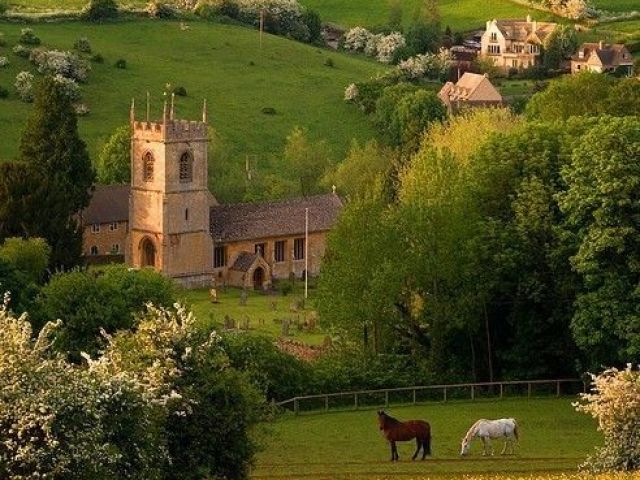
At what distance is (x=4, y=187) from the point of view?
103750 millimetres

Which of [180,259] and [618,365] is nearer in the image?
[618,365]

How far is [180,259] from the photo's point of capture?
370 feet

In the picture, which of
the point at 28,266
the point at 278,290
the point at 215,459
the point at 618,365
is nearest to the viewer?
the point at 215,459

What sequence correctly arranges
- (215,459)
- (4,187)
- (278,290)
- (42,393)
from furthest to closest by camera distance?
(278,290)
(4,187)
(215,459)
(42,393)

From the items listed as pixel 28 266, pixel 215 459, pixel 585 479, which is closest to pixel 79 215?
pixel 28 266

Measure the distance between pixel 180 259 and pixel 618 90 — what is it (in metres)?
24.6

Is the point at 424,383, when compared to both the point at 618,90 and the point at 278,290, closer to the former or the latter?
the point at 278,290

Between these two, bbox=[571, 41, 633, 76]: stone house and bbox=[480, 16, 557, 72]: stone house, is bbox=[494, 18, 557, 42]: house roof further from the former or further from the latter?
bbox=[571, 41, 633, 76]: stone house

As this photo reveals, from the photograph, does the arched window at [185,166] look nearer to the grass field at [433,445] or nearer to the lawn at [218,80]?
the lawn at [218,80]

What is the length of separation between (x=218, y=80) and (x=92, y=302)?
88.0 m

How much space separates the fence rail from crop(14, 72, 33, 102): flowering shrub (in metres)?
69.9

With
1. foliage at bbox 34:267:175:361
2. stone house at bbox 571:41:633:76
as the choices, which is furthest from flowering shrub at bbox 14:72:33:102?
foliage at bbox 34:267:175:361

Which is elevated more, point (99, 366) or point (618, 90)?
point (618, 90)

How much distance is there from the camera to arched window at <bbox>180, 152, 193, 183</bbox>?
374 ft
